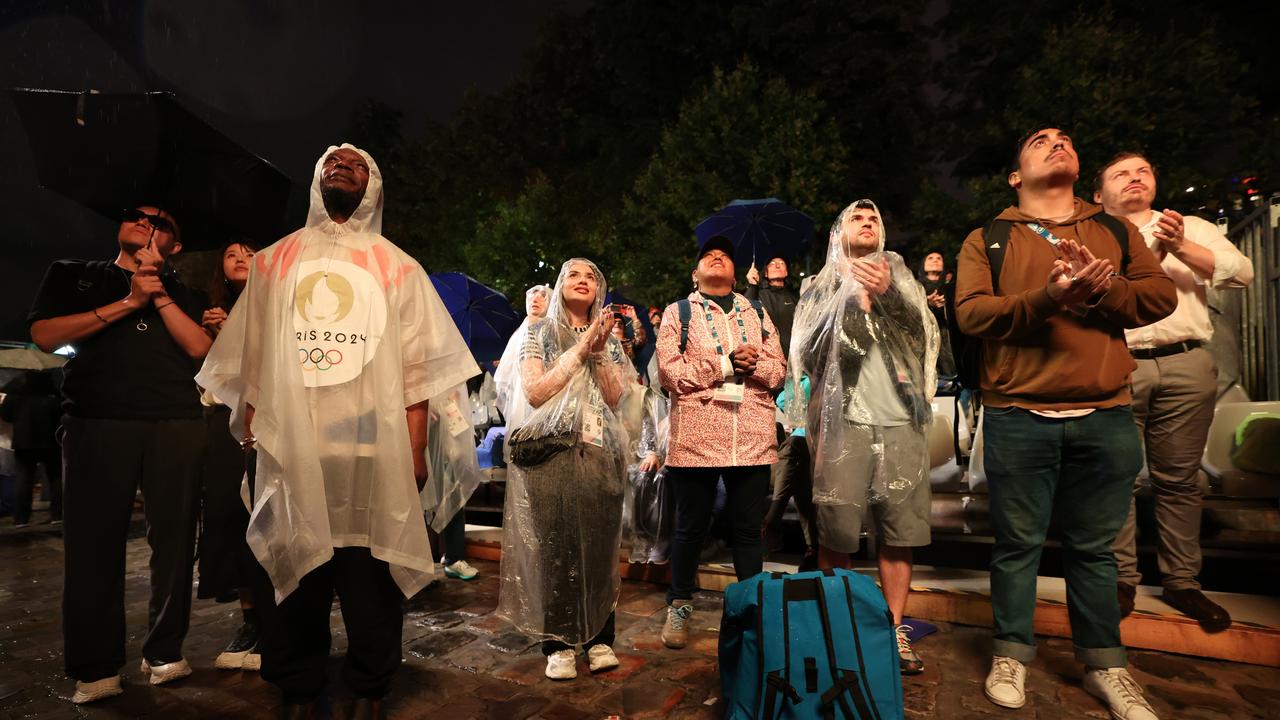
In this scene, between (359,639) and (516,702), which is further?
(516,702)

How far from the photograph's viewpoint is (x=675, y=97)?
51.3 feet

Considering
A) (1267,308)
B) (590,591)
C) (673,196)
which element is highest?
(673,196)

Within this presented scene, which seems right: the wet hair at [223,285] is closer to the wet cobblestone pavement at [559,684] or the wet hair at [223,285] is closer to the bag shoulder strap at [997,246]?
the wet cobblestone pavement at [559,684]

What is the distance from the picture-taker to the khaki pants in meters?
2.91

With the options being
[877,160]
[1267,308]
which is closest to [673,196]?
[877,160]

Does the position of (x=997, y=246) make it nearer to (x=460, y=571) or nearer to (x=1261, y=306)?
(x=460, y=571)

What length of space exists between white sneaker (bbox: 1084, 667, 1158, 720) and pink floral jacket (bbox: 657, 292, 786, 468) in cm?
146

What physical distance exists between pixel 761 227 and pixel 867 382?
3.99 metres

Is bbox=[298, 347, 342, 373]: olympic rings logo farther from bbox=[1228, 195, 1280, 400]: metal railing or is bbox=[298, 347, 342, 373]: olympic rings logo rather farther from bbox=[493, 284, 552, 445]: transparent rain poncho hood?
bbox=[1228, 195, 1280, 400]: metal railing

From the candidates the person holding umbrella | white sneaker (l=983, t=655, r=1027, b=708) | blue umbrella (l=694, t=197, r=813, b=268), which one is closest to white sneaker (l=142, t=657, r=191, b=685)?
the person holding umbrella

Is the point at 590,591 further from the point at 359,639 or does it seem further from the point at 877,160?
the point at 877,160

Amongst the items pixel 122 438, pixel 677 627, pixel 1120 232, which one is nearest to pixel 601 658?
pixel 677 627

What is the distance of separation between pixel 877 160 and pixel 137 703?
14.4m

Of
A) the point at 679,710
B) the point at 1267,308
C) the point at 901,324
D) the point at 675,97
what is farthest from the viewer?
the point at 675,97
